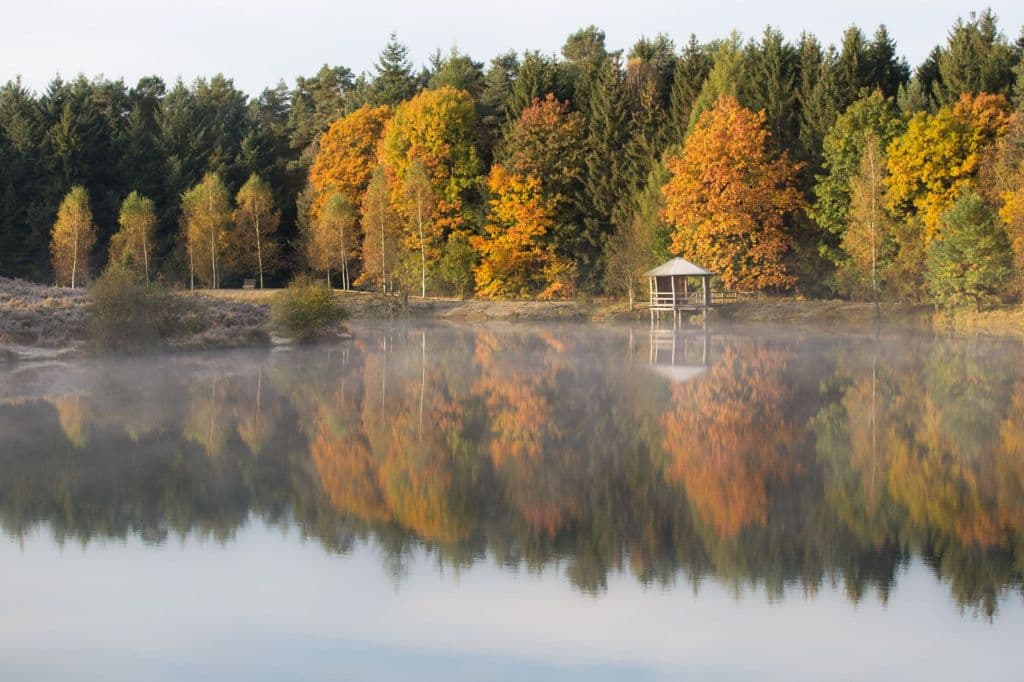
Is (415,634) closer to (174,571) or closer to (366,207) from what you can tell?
(174,571)

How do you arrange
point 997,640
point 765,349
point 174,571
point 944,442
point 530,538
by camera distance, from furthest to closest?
point 765,349 < point 944,442 < point 530,538 < point 174,571 < point 997,640

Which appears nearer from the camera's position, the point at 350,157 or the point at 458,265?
the point at 458,265

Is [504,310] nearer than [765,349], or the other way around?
[765,349]

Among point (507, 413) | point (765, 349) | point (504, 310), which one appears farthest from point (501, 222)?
point (507, 413)

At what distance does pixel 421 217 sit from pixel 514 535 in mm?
Result: 41456

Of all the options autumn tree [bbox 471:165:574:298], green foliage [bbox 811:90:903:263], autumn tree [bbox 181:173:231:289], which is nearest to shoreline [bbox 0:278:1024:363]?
autumn tree [bbox 471:165:574:298]

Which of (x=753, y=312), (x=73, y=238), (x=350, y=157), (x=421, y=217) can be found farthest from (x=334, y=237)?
(x=753, y=312)

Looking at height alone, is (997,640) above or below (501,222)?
below

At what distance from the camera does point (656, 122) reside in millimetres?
47000

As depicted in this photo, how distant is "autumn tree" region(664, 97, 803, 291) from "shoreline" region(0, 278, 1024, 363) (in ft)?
4.84

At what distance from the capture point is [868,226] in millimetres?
38781

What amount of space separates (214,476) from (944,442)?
850 centimetres

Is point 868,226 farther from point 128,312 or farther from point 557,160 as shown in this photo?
point 128,312

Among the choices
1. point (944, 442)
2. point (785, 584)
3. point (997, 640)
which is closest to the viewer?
point (997, 640)
